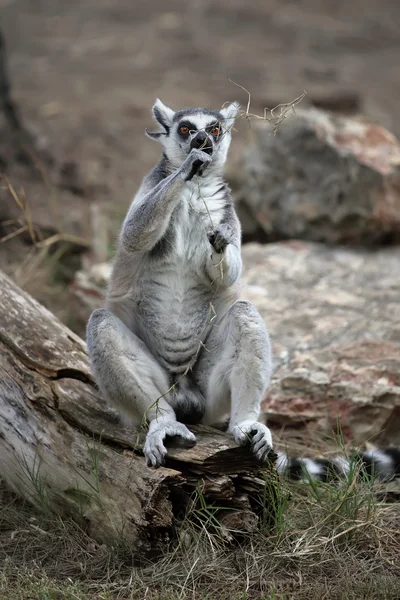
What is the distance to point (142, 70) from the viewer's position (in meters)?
15.4

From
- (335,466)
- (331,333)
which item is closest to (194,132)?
(335,466)

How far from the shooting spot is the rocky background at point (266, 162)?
673 centimetres

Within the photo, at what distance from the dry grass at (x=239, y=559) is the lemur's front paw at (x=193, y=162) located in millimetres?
2020

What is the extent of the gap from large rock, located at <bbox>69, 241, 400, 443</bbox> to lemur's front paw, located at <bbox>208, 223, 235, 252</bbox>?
176cm

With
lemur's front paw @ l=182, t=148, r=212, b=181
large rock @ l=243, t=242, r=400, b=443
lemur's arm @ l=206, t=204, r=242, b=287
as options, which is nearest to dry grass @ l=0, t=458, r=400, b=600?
large rock @ l=243, t=242, r=400, b=443

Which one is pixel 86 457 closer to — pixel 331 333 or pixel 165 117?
pixel 165 117

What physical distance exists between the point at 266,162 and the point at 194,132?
437 cm

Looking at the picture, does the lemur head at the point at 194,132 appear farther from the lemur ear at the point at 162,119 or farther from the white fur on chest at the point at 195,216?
the white fur on chest at the point at 195,216

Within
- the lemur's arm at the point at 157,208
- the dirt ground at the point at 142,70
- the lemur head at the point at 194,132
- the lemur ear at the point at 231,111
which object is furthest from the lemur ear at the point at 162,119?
the dirt ground at the point at 142,70

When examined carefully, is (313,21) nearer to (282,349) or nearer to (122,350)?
(282,349)

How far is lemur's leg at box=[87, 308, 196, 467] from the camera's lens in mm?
4957

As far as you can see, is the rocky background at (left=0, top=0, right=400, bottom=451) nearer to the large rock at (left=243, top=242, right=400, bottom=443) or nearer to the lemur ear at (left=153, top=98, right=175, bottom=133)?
the large rock at (left=243, top=242, right=400, bottom=443)

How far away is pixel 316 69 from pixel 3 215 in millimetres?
8154

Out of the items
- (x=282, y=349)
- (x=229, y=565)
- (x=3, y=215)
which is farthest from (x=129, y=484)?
(x=3, y=215)
